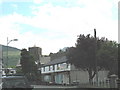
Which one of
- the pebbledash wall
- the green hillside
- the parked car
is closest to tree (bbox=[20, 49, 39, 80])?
the green hillside

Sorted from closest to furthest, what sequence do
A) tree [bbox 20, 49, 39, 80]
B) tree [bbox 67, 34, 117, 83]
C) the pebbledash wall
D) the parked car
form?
the parked car, tree [bbox 67, 34, 117, 83], the pebbledash wall, tree [bbox 20, 49, 39, 80]

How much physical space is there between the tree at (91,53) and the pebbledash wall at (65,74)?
18.7 metres

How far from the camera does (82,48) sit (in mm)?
46188

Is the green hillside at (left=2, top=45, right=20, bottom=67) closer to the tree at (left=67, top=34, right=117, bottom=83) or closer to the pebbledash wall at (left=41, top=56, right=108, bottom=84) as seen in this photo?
the pebbledash wall at (left=41, top=56, right=108, bottom=84)

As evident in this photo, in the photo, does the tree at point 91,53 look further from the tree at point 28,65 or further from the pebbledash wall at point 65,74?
the tree at point 28,65

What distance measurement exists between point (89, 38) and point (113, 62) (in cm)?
531

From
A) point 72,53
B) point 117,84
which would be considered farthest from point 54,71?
point 117,84

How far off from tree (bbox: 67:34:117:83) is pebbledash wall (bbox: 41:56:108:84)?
1872 centimetres

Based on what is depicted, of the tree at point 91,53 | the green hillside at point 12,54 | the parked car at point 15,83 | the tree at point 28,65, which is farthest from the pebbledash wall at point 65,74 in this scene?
the parked car at point 15,83

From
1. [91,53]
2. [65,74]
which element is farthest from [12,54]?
[91,53]

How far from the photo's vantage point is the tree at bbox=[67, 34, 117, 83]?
146 ft

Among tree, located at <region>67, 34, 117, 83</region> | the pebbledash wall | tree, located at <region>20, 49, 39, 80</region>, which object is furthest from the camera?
tree, located at <region>20, 49, 39, 80</region>

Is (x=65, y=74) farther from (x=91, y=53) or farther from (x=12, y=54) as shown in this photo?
(x=91, y=53)

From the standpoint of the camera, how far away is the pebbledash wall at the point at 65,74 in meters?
73.9
